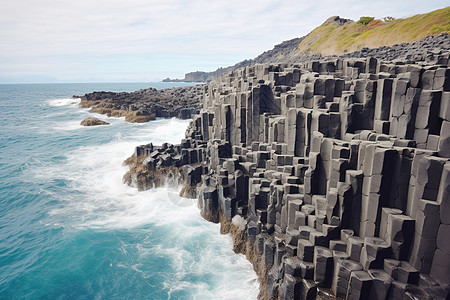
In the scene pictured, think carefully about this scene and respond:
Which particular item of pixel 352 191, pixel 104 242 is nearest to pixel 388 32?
pixel 352 191

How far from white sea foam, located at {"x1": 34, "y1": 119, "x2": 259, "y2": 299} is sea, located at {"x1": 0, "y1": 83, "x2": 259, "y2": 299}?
0.05 meters

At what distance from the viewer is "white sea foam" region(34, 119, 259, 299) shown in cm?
1192

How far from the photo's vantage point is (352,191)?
28.8ft

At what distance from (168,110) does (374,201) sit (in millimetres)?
42996

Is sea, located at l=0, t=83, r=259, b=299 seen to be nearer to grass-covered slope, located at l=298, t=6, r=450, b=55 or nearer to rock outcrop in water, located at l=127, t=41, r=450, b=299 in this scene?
rock outcrop in water, located at l=127, t=41, r=450, b=299

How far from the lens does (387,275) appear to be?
25.5ft

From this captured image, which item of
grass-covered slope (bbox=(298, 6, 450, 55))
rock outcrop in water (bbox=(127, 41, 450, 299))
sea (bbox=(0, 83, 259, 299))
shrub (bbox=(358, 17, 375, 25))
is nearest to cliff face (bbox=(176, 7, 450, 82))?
grass-covered slope (bbox=(298, 6, 450, 55))

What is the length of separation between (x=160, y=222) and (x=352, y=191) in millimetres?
11732

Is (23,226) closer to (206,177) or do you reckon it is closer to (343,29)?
(206,177)

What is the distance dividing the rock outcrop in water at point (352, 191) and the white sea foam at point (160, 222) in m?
0.92

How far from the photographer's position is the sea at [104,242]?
12.1 metres

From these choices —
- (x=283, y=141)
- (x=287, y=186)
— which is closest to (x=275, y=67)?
(x=283, y=141)

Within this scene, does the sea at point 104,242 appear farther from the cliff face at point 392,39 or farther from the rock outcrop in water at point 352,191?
the cliff face at point 392,39

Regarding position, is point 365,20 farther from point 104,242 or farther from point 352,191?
point 104,242
